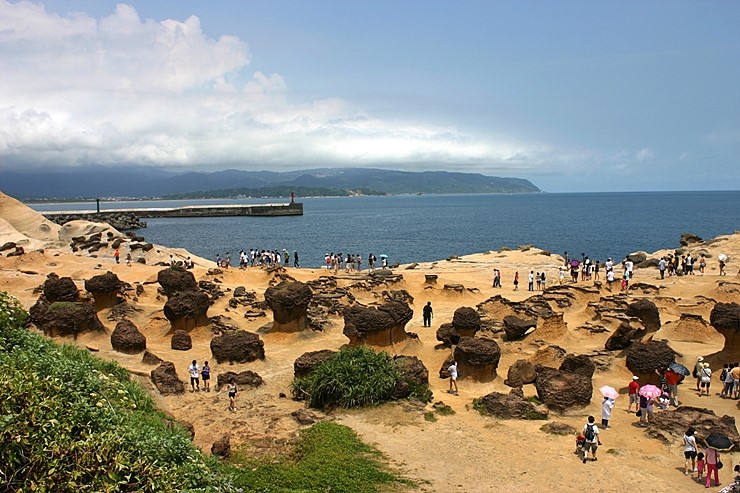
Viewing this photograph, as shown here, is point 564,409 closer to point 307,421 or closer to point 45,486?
point 307,421

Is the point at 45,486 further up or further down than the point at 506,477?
further up

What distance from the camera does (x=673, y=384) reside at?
22609 mm

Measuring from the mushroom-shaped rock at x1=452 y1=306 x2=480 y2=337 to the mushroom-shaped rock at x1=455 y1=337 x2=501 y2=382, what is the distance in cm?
421

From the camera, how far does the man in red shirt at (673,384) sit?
74.1ft

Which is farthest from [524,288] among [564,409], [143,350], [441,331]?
[143,350]

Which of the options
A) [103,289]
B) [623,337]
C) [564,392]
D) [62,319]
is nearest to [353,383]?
Answer: [564,392]

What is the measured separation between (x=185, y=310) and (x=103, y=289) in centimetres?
680

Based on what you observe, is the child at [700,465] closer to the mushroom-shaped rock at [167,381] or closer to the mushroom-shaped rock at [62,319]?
the mushroom-shaped rock at [167,381]

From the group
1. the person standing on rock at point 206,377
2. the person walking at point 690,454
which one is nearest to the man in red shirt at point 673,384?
the person walking at point 690,454

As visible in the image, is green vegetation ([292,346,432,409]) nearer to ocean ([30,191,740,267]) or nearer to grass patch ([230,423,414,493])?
grass patch ([230,423,414,493])

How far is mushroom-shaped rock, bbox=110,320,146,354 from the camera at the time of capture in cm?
2895

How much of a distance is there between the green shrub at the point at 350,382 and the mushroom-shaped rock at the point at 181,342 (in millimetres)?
10541

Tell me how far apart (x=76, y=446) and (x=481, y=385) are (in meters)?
18.5

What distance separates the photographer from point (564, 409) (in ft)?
71.7
